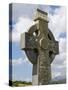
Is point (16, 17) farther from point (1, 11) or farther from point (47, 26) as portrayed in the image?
point (47, 26)

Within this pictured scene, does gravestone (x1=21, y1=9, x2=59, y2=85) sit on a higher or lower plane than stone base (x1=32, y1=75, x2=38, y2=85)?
higher

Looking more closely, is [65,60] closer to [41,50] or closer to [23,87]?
[41,50]

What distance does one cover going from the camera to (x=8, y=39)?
6.98 ft

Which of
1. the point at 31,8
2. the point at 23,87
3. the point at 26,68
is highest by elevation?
the point at 31,8

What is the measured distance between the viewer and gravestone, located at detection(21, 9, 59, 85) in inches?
85.2

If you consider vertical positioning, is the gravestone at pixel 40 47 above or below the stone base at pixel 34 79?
above

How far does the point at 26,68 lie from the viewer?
7.04ft

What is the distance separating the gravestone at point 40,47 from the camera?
2164mm

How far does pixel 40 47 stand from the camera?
2207 millimetres

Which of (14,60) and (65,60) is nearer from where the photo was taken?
(14,60)

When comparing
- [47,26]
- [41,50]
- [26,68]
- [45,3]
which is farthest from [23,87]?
[45,3]

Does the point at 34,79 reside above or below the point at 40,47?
below

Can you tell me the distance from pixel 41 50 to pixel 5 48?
0.28m

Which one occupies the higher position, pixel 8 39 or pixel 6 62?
pixel 8 39
